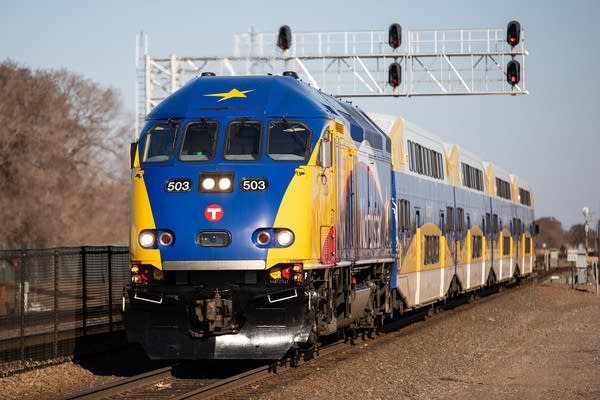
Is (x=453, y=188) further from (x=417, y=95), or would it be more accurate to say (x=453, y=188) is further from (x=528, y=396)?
(x=528, y=396)

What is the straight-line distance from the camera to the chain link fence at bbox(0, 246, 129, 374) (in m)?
17.9

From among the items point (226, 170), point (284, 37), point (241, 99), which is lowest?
point (226, 170)

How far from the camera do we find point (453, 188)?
31.3 meters

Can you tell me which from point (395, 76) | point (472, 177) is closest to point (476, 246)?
point (472, 177)

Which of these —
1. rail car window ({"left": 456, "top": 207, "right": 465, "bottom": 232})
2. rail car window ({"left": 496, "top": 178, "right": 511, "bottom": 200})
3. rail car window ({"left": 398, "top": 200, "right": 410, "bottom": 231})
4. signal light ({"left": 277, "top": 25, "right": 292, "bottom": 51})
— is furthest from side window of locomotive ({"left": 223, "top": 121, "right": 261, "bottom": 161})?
rail car window ({"left": 496, "top": 178, "right": 511, "bottom": 200})

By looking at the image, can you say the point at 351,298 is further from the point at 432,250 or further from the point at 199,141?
the point at 432,250

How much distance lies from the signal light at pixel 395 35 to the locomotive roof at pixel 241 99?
16.1 meters

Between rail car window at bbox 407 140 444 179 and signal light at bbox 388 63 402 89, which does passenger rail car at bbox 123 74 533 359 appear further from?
signal light at bbox 388 63 402 89

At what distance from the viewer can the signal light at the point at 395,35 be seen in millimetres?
32531

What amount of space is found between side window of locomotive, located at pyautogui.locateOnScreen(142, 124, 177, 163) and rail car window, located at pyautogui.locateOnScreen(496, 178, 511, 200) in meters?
27.2

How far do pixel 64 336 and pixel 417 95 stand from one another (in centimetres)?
2343

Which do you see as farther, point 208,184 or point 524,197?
point 524,197

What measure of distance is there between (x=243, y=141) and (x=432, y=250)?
489 inches

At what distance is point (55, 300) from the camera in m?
19.0
